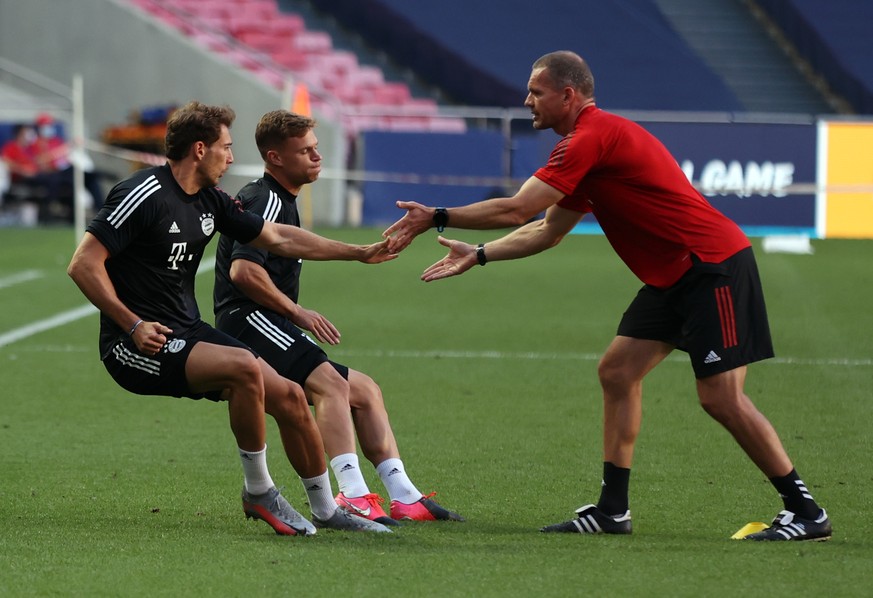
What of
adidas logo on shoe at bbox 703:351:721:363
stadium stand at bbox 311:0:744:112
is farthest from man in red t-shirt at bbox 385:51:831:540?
stadium stand at bbox 311:0:744:112

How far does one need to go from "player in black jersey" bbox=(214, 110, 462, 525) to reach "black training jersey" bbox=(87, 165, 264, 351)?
0.44 metres

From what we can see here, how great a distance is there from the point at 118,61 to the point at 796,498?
24.9 m

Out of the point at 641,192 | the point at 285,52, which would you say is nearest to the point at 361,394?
the point at 641,192

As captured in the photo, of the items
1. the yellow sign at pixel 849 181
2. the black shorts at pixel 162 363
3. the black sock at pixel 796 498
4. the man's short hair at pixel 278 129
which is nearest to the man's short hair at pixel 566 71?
the man's short hair at pixel 278 129

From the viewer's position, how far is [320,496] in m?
6.54

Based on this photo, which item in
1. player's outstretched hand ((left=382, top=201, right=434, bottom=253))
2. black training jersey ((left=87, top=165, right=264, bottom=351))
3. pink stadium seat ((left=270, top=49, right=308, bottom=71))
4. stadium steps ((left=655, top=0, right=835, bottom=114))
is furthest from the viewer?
stadium steps ((left=655, top=0, right=835, bottom=114))

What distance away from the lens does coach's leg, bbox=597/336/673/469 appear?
263 inches

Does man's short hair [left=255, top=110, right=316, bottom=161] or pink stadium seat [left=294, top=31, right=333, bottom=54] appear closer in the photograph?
man's short hair [left=255, top=110, right=316, bottom=161]

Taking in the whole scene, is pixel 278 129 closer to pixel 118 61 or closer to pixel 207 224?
pixel 207 224

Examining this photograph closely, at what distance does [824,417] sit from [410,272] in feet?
32.9

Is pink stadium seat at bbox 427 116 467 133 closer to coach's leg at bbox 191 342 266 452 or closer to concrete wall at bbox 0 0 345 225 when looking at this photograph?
concrete wall at bbox 0 0 345 225

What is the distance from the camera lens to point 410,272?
1912 centimetres

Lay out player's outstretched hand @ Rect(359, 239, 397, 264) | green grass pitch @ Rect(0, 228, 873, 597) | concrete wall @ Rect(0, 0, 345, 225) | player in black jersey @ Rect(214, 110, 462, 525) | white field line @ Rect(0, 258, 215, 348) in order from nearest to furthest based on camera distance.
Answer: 1. green grass pitch @ Rect(0, 228, 873, 597)
2. player in black jersey @ Rect(214, 110, 462, 525)
3. player's outstretched hand @ Rect(359, 239, 397, 264)
4. white field line @ Rect(0, 258, 215, 348)
5. concrete wall @ Rect(0, 0, 345, 225)

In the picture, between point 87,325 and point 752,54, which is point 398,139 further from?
point 87,325
